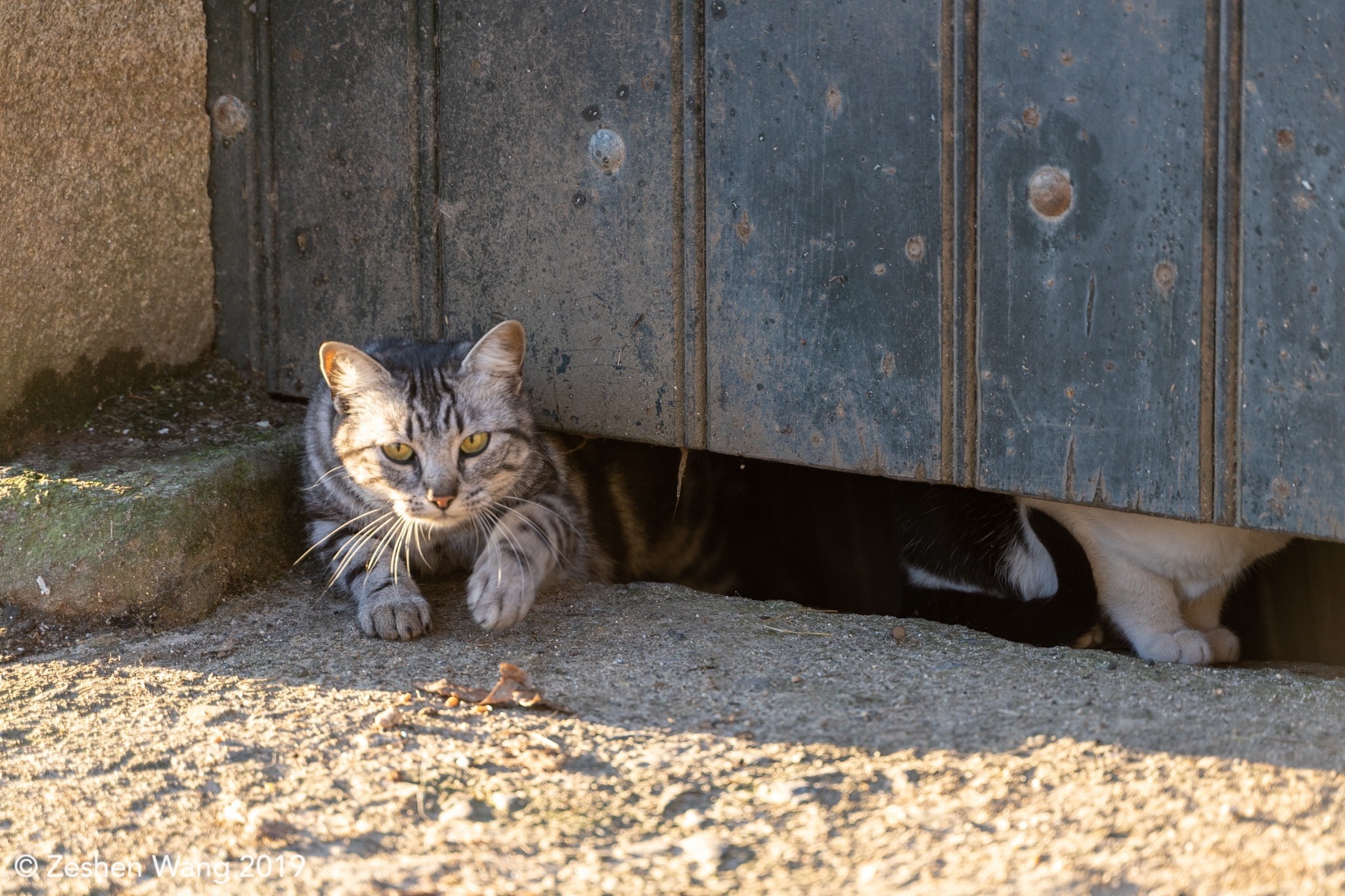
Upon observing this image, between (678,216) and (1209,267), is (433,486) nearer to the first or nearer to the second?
(678,216)

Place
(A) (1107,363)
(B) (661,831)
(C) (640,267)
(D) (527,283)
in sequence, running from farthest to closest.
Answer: (D) (527,283), (C) (640,267), (A) (1107,363), (B) (661,831)

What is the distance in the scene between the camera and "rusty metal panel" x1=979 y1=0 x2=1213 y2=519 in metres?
2.12

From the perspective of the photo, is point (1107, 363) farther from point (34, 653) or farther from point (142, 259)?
point (142, 259)

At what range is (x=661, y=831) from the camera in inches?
67.9

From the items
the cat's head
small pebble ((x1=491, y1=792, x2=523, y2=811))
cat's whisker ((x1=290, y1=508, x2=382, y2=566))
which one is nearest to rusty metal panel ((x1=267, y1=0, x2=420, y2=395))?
the cat's head

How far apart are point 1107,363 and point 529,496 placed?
137 centimetres

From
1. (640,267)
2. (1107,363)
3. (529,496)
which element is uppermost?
(640,267)

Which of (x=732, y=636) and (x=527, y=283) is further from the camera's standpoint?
(x=527, y=283)

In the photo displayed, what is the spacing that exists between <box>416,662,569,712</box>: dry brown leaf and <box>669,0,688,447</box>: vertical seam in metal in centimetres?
83

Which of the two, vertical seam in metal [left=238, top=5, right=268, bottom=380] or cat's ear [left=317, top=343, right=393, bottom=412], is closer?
cat's ear [left=317, top=343, right=393, bottom=412]

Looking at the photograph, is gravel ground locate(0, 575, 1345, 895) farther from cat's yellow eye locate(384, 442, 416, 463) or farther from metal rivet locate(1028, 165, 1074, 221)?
metal rivet locate(1028, 165, 1074, 221)

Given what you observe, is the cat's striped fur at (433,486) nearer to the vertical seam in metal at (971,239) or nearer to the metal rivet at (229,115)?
the metal rivet at (229,115)

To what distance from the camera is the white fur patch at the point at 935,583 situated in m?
2.93

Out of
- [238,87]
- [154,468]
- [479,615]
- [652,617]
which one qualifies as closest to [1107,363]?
[652,617]
